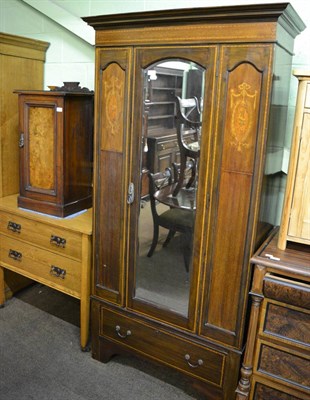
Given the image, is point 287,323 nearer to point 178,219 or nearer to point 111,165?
point 178,219

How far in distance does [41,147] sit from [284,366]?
1.69 meters

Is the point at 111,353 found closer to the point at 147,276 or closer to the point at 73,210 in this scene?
the point at 147,276

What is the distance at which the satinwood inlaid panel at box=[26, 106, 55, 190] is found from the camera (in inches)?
89.4

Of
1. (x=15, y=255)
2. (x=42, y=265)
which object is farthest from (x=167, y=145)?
(x=15, y=255)

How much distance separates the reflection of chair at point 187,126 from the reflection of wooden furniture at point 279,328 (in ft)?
1.61

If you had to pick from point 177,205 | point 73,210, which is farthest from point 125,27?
point 73,210

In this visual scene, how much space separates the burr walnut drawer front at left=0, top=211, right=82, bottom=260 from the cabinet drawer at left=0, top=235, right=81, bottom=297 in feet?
0.13

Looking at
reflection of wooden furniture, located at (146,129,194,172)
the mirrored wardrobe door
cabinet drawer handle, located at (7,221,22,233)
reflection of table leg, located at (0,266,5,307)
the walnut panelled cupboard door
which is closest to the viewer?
the walnut panelled cupboard door

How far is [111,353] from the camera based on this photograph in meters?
2.20

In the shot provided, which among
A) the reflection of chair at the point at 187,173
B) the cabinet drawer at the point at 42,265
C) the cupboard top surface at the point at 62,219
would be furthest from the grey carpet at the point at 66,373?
the reflection of chair at the point at 187,173

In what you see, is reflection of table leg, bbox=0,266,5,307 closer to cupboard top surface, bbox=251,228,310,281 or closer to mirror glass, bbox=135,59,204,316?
mirror glass, bbox=135,59,204,316

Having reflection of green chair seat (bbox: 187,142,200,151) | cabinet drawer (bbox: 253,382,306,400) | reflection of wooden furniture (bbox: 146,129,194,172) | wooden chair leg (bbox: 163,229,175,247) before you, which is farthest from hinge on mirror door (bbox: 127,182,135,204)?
cabinet drawer (bbox: 253,382,306,400)

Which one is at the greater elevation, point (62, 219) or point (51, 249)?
point (62, 219)

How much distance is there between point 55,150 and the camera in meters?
2.26
